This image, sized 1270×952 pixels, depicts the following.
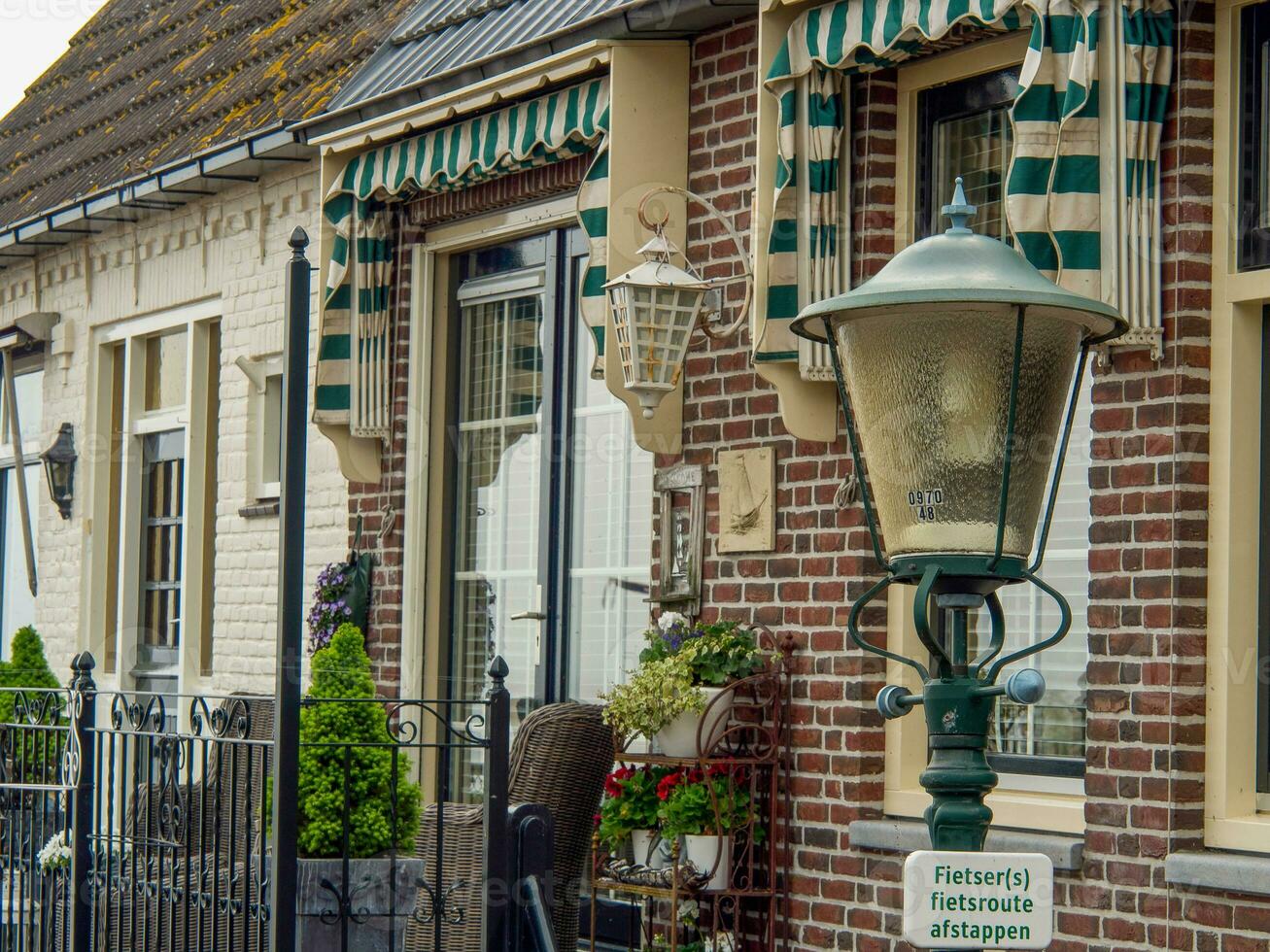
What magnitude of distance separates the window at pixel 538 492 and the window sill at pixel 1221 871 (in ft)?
9.68

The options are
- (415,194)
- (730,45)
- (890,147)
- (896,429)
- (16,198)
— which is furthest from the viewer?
(16,198)

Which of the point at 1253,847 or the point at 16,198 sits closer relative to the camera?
the point at 1253,847

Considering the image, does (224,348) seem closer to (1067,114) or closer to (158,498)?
(158,498)

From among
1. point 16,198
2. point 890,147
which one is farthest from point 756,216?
point 16,198

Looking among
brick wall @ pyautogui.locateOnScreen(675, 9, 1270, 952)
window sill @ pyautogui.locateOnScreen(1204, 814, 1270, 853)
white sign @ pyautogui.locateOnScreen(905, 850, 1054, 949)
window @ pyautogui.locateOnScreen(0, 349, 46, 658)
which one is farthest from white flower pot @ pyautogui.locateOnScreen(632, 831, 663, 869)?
window @ pyautogui.locateOnScreen(0, 349, 46, 658)

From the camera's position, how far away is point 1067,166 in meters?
5.71

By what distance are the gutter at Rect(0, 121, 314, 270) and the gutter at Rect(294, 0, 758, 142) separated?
2.97 ft

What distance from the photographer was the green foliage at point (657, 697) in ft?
22.6

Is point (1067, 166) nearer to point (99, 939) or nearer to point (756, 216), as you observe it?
point (756, 216)

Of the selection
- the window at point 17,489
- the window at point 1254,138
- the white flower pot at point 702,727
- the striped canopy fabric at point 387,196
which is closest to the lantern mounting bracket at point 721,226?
the striped canopy fabric at point 387,196

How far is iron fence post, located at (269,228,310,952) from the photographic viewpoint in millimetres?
4547

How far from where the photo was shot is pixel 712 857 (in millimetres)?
6871

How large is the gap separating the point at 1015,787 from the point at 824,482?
1266mm

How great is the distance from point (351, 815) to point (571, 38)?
312 centimetres
